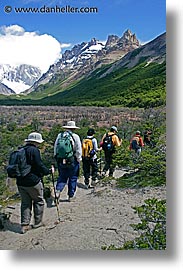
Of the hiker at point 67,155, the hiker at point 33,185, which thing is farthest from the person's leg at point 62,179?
the hiker at point 33,185

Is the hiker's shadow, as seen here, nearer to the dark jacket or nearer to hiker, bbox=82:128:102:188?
the dark jacket

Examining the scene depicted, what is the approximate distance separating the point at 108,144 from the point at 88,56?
3.10 ft

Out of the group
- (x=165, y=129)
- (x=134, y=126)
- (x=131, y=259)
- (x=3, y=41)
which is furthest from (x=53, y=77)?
(x=131, y=259)

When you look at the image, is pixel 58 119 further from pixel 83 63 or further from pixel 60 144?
pixel 83 63

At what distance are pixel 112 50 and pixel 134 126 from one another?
736 millimetres

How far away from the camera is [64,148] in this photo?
163 inches

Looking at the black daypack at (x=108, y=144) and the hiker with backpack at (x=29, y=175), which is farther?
the black daypack at (x=108, y=144)

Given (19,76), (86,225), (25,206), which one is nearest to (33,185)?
(25,206)

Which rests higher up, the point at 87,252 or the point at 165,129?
the point at 165,129

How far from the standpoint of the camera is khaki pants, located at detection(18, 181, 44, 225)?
12.6 feet

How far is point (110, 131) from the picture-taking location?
4.66 metres

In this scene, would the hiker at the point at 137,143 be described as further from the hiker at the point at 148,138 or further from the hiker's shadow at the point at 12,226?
the hiker's shadow at the point at 12,226

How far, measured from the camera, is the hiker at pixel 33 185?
376 cm

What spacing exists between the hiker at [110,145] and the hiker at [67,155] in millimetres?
485
